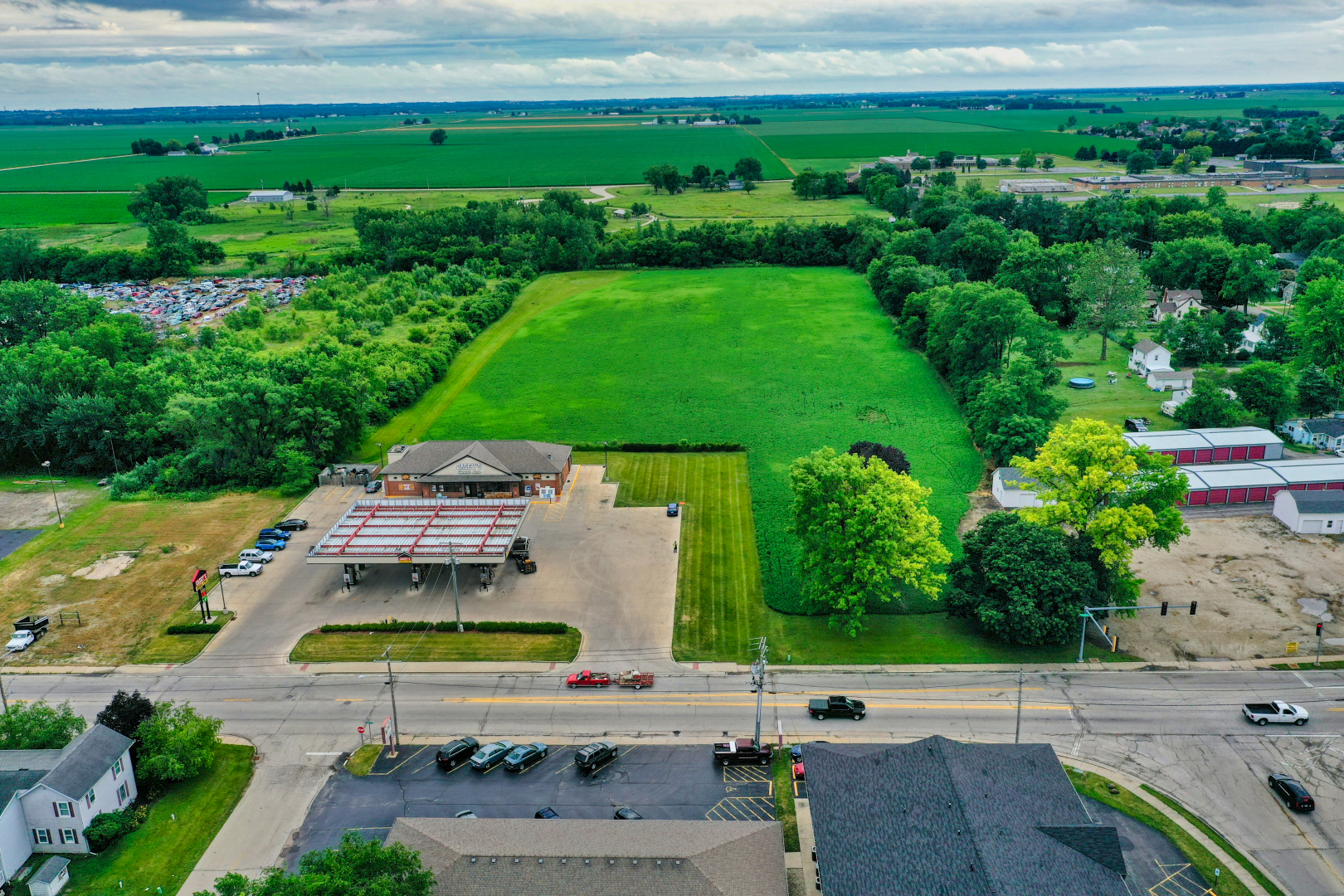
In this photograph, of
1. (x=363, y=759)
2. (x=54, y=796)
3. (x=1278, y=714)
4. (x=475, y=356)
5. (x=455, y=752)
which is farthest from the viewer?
(x=475, y=356)

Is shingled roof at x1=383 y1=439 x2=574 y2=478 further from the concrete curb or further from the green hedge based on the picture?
the concrete curb

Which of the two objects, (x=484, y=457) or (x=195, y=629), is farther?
(x=484, y=457)

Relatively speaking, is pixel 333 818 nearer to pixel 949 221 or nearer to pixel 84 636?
pixel 84 636

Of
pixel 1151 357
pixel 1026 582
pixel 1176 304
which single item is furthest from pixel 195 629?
pixel 1176 304

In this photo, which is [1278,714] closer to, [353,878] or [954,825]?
[954,825]

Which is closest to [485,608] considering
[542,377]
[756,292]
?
[542,377]

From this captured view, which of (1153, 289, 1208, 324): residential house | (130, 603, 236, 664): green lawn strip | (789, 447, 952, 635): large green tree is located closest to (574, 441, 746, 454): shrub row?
(789, 447, 952, 635): large green tree
